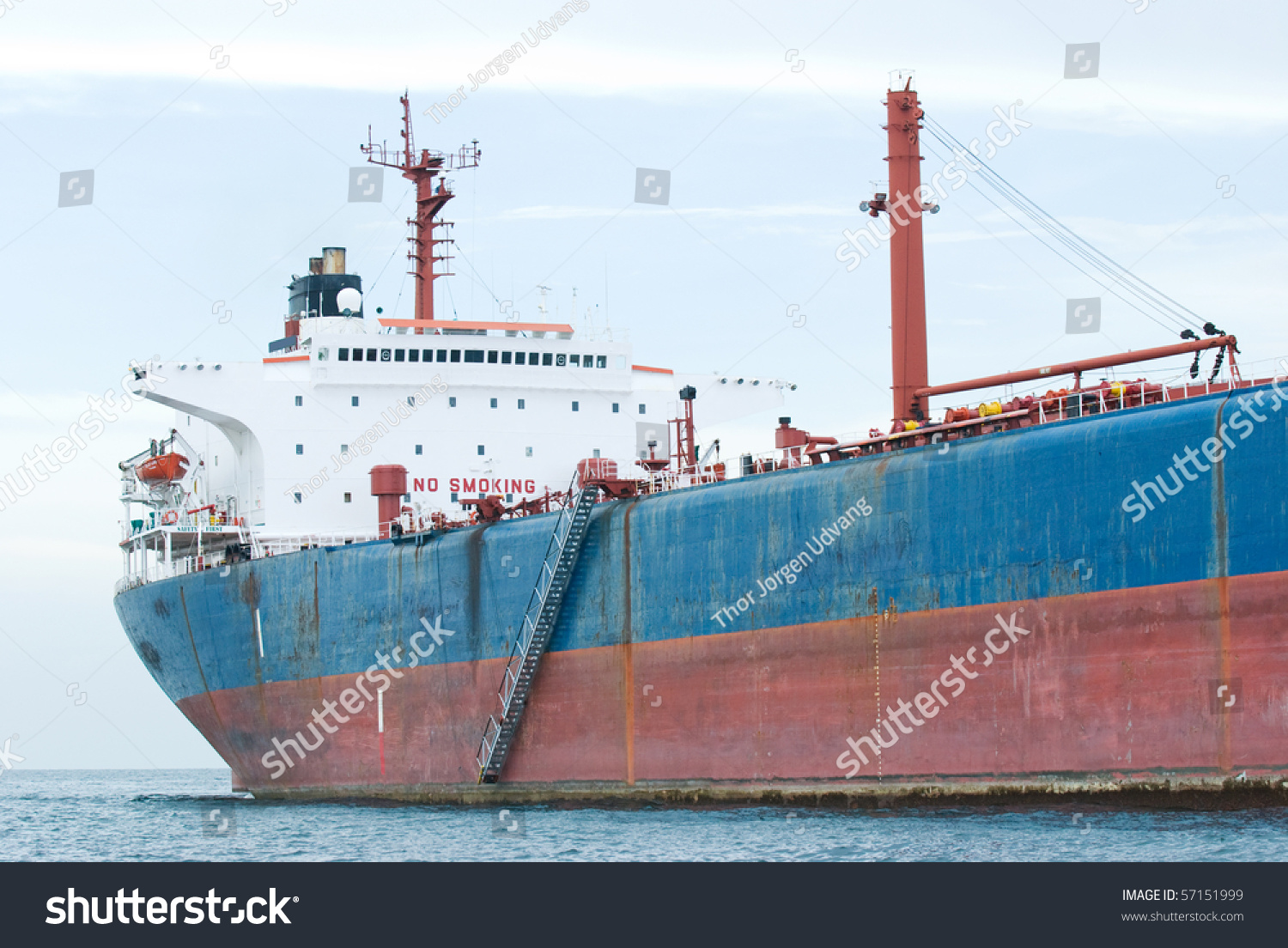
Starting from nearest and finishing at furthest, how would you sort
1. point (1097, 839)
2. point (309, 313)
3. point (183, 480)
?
point (1097, 839)
point (183, 480)
point (309, 313)

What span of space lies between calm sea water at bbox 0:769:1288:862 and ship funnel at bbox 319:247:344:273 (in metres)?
16.1

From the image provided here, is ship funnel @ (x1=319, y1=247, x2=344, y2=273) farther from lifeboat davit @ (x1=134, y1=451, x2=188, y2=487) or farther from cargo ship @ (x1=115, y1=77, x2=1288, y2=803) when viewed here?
lifeboat davit @ (x1=134, y1=451, x2=188, y2=487)

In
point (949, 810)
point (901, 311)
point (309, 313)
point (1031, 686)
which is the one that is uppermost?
point (309, 313)

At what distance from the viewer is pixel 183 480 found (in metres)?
38.3

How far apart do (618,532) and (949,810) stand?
8.18 metres

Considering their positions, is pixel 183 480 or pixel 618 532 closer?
pixel 618 532

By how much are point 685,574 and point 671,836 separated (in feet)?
17.7

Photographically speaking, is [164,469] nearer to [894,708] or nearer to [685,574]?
[685,574]

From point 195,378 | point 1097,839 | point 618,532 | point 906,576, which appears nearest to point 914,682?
point 906,576

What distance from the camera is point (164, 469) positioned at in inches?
1483

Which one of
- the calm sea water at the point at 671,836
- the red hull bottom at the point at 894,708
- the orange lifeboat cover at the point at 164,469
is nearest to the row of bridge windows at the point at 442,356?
the orange lifeboat cover at the point at 164,469

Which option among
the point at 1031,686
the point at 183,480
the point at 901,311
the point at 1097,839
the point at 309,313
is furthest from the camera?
the point at 309,313

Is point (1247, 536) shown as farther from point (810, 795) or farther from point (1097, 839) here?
point (810, 795)

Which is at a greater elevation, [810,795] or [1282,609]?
[1282,609]
